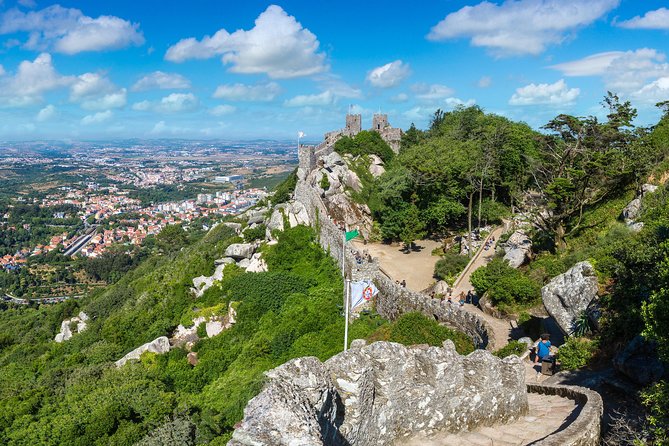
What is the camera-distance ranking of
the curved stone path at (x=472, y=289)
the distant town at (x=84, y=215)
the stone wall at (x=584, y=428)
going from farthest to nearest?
the distant town at (x=84, y=215) → the curved stone path at (x=472, y=289) → the stone wall at (x=584, y=428)

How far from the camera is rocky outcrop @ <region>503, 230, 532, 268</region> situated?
1867cm

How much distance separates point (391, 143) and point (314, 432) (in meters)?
40.7

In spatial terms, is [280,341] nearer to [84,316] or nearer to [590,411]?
[590,411]

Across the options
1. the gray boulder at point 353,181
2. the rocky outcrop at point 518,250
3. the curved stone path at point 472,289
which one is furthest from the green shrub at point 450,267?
the gray boulder at point 353,181

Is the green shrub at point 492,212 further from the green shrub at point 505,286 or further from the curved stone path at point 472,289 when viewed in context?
the green shrub at point 505,286

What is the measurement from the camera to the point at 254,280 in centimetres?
2103

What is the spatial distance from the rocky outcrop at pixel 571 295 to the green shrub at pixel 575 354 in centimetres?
91

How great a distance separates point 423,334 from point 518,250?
29.2ft

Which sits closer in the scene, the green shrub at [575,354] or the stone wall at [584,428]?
the stone wall at [584,428]

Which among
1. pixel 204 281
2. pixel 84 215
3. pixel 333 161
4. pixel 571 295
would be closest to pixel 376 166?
pixel 333 161

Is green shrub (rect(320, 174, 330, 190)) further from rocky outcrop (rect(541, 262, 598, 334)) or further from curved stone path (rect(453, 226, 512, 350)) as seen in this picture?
rocky outcrop (rect(541, 262, 598, 334))

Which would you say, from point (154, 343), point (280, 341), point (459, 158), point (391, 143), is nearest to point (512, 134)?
point (459, 158)

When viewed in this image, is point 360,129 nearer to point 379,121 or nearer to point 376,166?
point 379,121

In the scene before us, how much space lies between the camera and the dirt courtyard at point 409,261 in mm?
21056
